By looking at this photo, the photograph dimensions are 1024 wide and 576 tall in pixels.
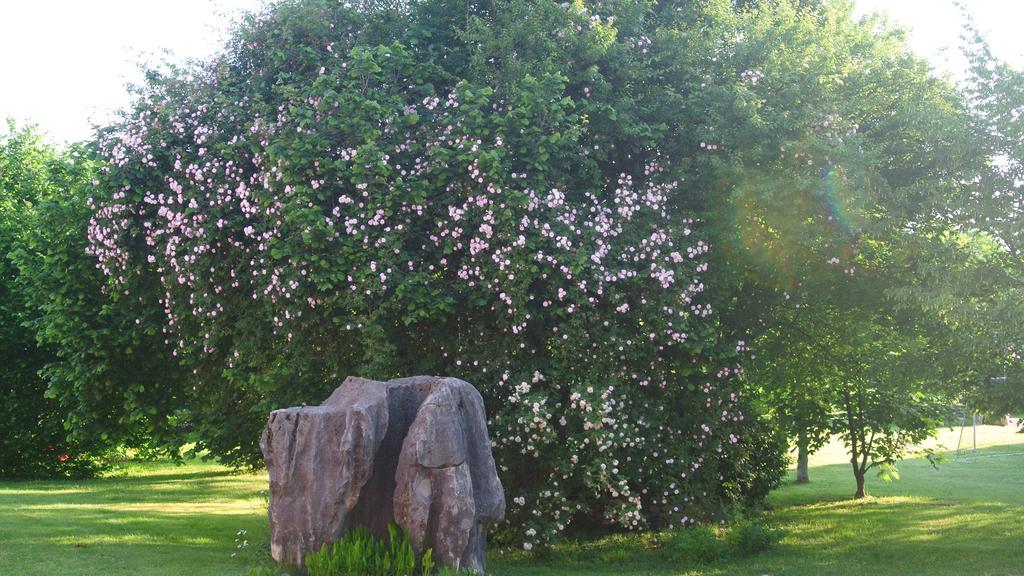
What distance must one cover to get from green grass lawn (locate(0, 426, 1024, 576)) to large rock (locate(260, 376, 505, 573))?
118 inches

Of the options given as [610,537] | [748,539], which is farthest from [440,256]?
[610,537]

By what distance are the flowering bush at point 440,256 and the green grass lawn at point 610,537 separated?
109 centimetres

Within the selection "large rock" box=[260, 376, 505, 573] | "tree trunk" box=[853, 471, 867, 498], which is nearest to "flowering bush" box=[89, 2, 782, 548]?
"large rock" box=[260, 376, 505, 573]

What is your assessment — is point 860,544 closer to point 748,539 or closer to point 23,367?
point 748,539

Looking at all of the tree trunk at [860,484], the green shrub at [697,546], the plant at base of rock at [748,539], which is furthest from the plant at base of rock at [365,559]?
the tree trunk at [860,484]

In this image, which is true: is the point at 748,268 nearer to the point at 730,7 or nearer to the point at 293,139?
the point at 730,7

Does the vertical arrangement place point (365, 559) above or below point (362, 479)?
below

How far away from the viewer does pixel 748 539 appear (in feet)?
43.0

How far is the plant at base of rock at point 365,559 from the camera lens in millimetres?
8281

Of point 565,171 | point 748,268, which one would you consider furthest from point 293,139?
point 748,268

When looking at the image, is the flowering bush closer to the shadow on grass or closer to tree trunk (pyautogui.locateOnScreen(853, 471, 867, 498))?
the shadow on grass

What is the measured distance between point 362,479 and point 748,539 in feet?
21.7

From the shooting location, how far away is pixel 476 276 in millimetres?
12297

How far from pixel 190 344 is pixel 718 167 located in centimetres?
758
